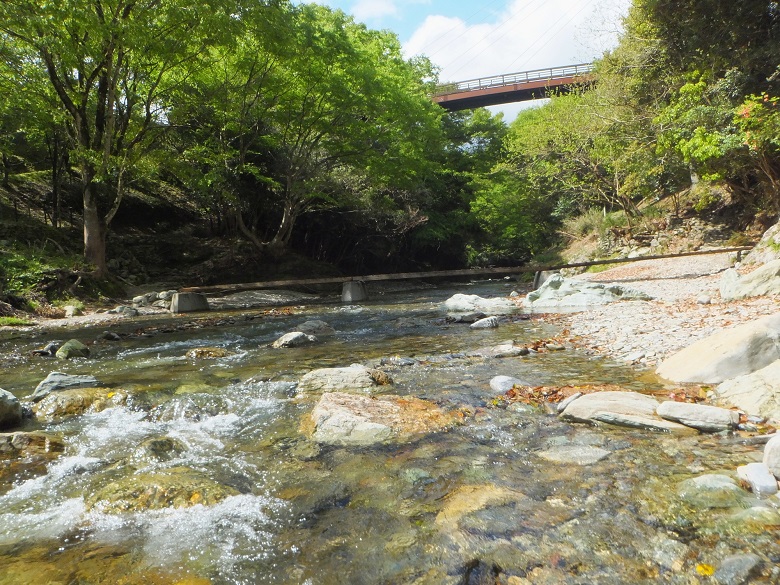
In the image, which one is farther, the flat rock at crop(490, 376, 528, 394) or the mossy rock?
the flat rock at crop(490, 376, 528, 394)

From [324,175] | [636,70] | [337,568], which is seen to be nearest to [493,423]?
[337,568]

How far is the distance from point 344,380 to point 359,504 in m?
2.69

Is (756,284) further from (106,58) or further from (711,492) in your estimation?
(106,58)

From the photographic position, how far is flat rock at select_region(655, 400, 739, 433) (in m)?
3.59

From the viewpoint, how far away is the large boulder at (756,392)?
3.73m

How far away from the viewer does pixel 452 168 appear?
34.0 metres

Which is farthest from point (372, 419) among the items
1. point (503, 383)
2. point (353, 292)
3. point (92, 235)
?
point (92, 235)

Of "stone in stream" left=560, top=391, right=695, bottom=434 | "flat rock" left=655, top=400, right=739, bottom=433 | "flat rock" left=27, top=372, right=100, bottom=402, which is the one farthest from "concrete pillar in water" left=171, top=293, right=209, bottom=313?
"flat rock" left=655, top=400, right=739, bottom=433

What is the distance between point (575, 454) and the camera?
3.43 metres

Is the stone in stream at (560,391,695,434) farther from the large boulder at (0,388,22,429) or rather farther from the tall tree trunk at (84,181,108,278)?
the tall tree trunk at (84,181,108,278)

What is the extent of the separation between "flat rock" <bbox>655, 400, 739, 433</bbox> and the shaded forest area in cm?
1136

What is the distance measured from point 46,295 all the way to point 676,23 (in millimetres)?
A: 21033

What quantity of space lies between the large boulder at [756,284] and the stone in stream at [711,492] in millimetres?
6964

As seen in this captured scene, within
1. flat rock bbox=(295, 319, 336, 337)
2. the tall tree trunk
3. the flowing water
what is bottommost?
flat rock bbox=(295, 319, 336, 337)
